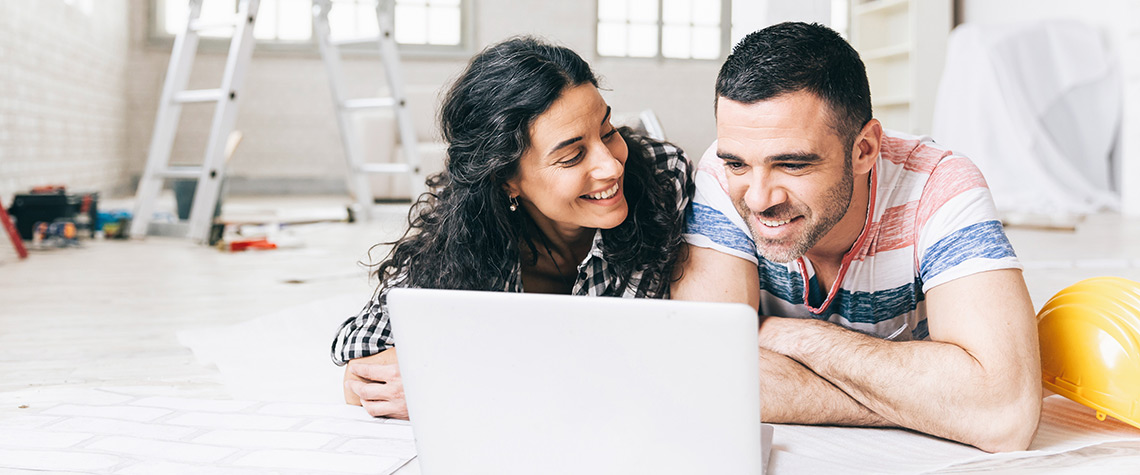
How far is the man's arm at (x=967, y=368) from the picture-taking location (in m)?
1.35

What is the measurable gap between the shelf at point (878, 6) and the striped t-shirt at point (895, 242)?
21.4ft

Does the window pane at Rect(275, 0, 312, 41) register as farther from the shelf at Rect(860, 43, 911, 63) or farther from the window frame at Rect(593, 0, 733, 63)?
the shelf at Rect(860, 43, 911, 63)

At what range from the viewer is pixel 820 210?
1477 millimetres

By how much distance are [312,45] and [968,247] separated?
315 inches

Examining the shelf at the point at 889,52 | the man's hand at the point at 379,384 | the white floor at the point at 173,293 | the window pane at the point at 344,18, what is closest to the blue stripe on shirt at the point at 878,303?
the man's hand at the point at 379,384

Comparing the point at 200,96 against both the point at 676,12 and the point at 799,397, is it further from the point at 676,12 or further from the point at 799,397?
the point at 676,12

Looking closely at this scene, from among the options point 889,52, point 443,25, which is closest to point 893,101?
point 889,52

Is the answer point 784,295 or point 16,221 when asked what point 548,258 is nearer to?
point 784,295

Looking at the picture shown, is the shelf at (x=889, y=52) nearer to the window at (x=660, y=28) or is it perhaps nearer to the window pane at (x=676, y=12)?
the window at (x=660, y=28)

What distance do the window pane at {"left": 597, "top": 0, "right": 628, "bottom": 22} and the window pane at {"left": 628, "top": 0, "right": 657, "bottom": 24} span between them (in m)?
0.06

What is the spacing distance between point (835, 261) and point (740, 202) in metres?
0.25

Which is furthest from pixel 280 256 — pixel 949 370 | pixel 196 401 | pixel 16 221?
pixel 949 370

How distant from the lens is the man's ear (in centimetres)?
151

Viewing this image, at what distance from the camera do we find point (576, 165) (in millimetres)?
1616
